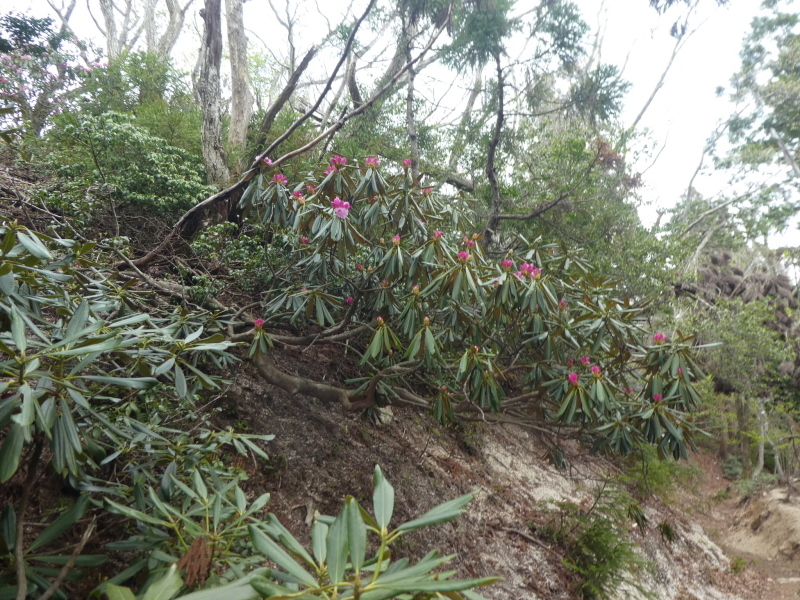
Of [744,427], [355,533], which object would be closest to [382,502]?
[355,533]

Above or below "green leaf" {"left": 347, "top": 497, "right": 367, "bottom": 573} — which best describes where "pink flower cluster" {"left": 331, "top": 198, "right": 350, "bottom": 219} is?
above

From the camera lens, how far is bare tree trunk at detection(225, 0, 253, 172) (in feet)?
19.1

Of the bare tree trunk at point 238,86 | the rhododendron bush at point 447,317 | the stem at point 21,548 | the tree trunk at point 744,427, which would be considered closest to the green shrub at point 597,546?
the rhododendron bush at point 447,317

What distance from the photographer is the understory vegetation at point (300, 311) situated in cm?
115

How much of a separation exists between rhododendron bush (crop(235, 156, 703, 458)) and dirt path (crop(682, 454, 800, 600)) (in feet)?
15.3

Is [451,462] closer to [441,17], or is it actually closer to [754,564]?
[441,17]

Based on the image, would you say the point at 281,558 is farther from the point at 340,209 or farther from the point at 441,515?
the point at 340,209

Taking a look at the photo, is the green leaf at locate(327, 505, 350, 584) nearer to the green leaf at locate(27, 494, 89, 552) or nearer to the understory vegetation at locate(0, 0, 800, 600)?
the understory vegetation at locate(0, 0, 800, 600)

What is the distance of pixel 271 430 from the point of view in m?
3.38

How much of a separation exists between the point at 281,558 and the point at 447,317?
241 cm

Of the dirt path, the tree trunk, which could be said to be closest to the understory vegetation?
the dirt path

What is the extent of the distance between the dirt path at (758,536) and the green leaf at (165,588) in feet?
23.7

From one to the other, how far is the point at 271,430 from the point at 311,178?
6.21 feet

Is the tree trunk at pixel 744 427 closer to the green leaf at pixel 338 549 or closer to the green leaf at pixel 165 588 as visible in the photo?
the green leaf at pixel 338 549
